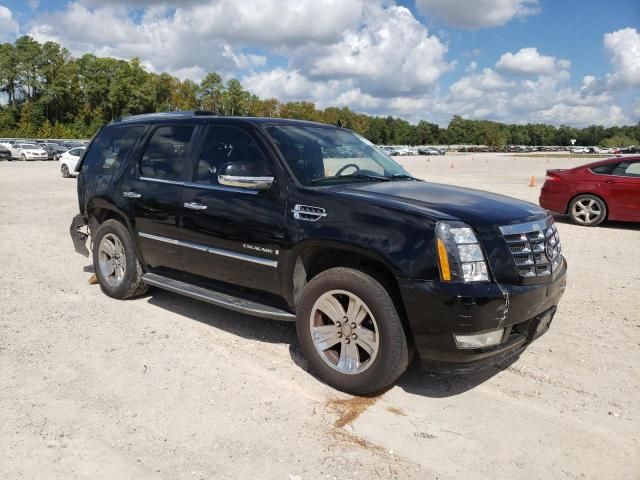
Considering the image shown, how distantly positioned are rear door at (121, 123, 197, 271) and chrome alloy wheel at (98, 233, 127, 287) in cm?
43

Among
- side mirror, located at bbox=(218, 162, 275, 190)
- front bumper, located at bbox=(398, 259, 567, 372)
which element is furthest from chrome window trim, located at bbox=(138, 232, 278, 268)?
front bumper, located at bbox=(398, 259, 567, 372)

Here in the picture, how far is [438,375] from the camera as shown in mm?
4145

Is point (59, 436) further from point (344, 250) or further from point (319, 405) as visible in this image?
point (344, 250)

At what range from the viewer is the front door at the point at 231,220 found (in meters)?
4.13

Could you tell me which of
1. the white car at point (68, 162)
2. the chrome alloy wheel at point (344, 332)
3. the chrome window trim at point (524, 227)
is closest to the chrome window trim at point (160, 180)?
the chrome alloy wheel at point (344, 332)

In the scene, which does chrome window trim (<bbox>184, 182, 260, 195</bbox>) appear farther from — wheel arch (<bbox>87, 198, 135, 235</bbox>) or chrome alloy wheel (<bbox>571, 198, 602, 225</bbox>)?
chrome alloy wheel (<bbox>571, 198, 602, 225</bbox>)

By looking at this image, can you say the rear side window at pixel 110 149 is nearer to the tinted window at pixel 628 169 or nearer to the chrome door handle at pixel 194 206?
the chrome door handle at pixel 194 206

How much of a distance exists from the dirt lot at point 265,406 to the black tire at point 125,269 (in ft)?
0.52

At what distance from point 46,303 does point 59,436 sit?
114 inches

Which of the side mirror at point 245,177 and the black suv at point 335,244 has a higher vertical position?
the side mirror at point 245,177

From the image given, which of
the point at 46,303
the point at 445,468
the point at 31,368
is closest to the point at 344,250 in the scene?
the point at 445,468

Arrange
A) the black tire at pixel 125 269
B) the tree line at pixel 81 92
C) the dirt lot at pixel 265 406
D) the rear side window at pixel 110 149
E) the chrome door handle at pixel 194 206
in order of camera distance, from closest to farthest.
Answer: the dirt lot at pixel 265 406 → the chrome door handle at pixel 194 206 → the black tire at pixel 125 269 → the rear side window at pixel 110 149 → the tree line at pixel 81 92

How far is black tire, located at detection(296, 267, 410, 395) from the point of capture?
137 inches

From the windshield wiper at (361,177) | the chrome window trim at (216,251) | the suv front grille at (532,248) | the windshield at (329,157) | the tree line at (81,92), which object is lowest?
the chrome window trim at (216,251)
